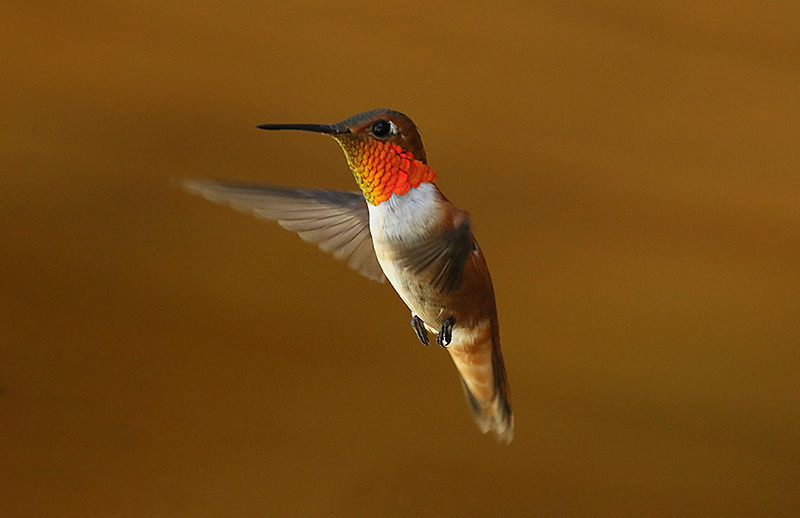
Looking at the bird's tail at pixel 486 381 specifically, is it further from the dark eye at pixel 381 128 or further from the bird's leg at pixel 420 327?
the dark eye at pixel 381 128

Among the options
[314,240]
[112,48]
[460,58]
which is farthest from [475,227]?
[112,48]

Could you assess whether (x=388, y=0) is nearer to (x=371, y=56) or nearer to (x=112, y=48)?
(x=371, y=56)

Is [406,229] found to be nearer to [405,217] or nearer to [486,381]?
[405,217]

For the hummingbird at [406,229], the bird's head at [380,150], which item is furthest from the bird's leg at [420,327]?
the bird's head at [380,150]

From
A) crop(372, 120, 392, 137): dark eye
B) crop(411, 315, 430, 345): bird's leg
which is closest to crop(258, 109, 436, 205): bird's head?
crop(372, 120, 392, 137): dark eye

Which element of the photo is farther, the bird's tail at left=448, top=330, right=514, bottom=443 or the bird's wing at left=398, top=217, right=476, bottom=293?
the bird's tail at left=448, top=330, right=514, bottom=443

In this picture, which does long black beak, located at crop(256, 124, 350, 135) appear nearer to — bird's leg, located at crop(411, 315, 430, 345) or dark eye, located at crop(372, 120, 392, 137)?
dark eye, located at crop(372, 120, 392, 137)
